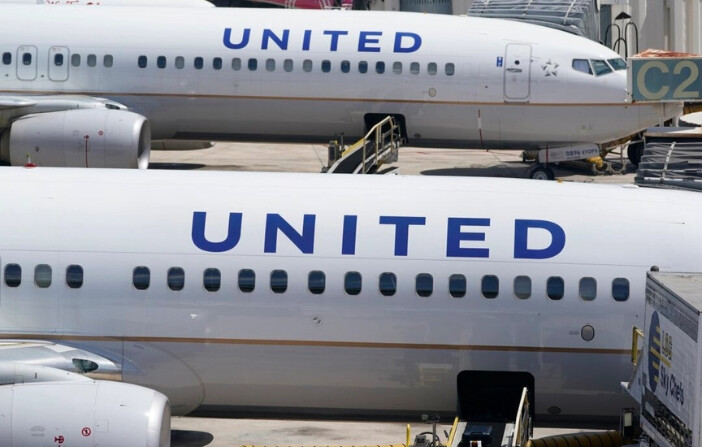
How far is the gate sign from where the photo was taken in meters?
33.3

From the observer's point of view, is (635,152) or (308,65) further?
(635,152)

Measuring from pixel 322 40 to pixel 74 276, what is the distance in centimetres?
1808

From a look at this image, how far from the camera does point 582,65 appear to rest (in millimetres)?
34125

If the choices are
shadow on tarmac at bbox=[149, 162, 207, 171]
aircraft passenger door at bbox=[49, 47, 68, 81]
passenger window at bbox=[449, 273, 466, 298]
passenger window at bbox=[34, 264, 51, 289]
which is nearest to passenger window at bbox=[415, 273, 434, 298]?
passenger window at bbox=[449, 273, 466, 298]

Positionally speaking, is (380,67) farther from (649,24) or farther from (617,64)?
(649,24)

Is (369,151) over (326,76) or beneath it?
beneath

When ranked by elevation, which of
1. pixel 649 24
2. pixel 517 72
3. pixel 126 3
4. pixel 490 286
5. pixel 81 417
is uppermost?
pixel 649 24

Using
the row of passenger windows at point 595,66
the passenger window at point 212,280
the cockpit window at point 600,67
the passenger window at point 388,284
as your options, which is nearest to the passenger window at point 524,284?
the passenger window at point 388,284

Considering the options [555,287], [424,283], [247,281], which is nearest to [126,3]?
[247,281]

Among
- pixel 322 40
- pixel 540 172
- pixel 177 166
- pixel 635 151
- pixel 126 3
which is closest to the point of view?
pixel 322 40

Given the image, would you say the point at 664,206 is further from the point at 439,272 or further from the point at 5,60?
the point at 5,60

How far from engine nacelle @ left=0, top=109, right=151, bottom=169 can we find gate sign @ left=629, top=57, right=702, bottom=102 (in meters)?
12.0

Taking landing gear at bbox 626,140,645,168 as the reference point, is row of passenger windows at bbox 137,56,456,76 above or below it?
above

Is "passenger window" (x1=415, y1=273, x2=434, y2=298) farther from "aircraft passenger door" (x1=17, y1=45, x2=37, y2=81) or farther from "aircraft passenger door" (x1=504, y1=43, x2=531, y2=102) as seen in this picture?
"aircraft passenger door" (x1=17, y1=45, x2=37, y2=81)
